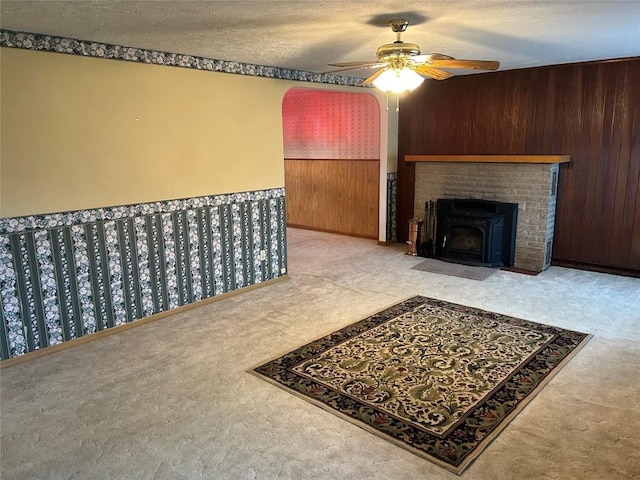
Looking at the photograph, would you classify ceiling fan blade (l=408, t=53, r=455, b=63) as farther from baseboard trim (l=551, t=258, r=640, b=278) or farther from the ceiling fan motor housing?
baseboard trim (l=551, t=258, r=640, b=278)

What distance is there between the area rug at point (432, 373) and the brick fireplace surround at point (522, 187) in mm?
1868

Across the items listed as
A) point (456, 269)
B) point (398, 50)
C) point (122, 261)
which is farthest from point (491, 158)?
point (122, 261)

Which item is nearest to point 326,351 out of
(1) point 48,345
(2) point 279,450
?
(2) point 279,450

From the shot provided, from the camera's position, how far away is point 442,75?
3506 mm

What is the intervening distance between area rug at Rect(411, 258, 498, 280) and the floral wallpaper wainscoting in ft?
6.41

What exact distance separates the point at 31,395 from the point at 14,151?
1669mm

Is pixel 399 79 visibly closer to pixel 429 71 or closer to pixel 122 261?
pixel 429 71

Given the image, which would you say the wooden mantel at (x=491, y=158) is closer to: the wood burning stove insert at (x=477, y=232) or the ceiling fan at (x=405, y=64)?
the wood burning stove insert at (x=477, y=232)

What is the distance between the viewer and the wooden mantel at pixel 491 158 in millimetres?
5406

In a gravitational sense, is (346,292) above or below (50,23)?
below

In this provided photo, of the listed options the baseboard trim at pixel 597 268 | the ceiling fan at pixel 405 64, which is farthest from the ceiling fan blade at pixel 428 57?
the baseboard trim at pixel 597 268

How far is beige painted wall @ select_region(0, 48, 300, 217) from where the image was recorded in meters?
3.38

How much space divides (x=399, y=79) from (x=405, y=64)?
111 mm

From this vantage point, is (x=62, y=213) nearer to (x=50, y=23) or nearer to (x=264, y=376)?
(x=50, y=23)
